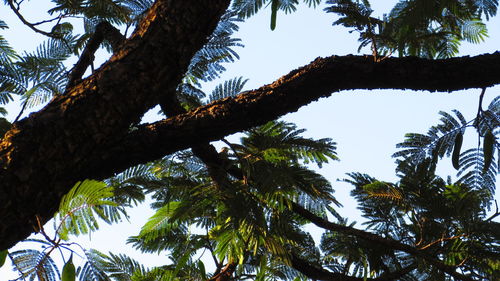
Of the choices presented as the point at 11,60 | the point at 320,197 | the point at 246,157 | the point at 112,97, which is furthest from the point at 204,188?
the point at 11,60

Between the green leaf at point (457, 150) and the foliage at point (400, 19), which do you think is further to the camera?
the green leaf at point (457, 150)

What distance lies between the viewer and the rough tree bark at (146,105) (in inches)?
41.7

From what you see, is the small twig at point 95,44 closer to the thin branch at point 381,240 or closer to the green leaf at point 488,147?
the thin branch at point 381,240

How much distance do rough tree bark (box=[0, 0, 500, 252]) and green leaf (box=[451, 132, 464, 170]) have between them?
0.76 ft

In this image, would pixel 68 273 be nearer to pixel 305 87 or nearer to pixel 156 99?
pixel 156 99

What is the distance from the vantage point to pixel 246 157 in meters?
1.54

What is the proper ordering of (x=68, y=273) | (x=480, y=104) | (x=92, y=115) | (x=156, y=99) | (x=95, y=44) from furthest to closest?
(x=95, y=44), (x=480, y=104), (x=156, y=99), (x=92, y=115), (x=68, y=273)

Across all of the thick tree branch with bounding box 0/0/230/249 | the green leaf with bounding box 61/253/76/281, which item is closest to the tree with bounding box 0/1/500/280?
the thick tree branch with bounding box 0/0/230/249

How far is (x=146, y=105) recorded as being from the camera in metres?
1.21

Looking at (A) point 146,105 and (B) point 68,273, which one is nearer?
(B) point 68,273

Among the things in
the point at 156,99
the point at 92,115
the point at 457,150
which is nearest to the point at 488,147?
the point at 457,150

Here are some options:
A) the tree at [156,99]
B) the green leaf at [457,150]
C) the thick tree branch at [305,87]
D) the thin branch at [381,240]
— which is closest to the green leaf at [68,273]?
the tree at [156,99]

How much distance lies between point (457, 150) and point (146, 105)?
2.65ft

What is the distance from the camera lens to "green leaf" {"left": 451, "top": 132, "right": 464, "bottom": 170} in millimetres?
1489
